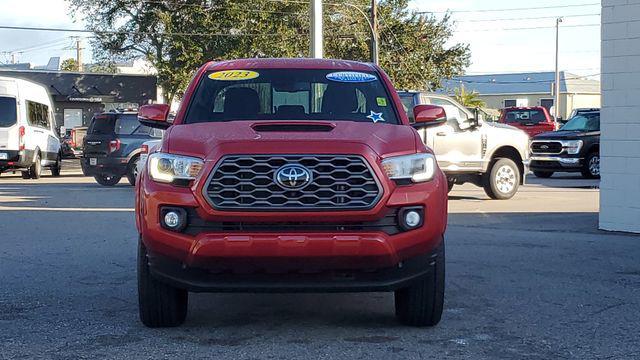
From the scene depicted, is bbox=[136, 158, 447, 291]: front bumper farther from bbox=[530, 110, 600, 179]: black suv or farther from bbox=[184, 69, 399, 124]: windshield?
bbox=[530, 110, 600, 179]: black suv

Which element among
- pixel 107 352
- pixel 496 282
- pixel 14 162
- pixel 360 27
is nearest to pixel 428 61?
pixel 360 27

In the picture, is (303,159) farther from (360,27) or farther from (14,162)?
(360,27)

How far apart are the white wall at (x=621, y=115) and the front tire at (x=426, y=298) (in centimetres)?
639

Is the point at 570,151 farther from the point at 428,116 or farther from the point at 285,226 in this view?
the point at 285,226

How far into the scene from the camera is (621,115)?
37.8ft

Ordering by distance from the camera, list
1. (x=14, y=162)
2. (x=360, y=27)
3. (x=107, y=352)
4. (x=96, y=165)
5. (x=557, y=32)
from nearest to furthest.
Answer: (x=107, y=352)
(x=96, y=165)
(x=14, y=162)
(x=360, y=27)
(x=557, y=32)

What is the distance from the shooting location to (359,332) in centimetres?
597

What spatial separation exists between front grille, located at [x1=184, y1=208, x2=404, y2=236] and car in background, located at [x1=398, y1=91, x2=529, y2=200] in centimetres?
1043

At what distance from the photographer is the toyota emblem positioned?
5.43 meters

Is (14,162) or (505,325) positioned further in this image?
(14,162)

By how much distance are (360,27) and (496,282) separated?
119 feet

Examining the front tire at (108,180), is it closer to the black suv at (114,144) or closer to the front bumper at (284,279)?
the black suv at (114,144)

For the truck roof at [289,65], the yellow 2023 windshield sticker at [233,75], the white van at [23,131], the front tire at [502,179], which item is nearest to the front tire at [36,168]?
the white van at [23,131]

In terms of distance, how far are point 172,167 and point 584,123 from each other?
66.9ft
